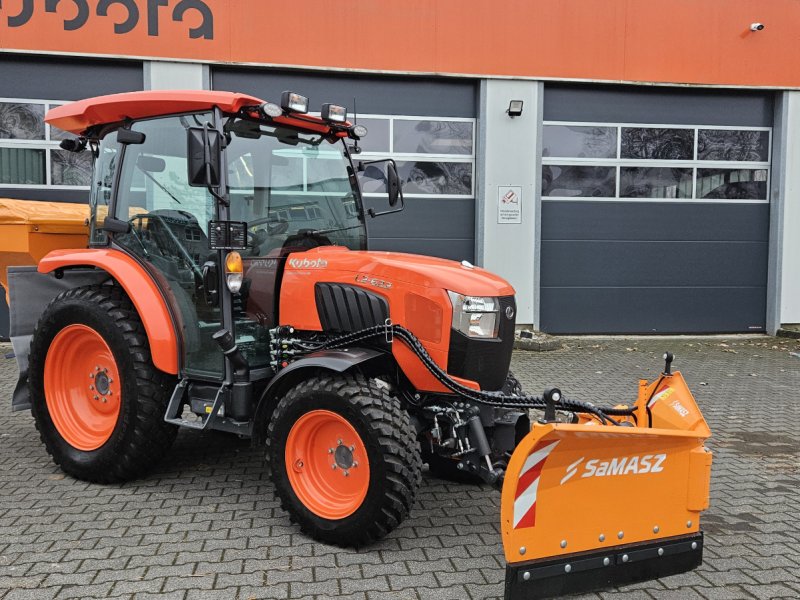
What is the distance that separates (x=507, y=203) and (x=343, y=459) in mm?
7503

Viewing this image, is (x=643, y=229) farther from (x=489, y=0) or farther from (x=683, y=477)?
(x=683, y=477)

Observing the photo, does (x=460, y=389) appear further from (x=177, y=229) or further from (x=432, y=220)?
(x=432, y=220)

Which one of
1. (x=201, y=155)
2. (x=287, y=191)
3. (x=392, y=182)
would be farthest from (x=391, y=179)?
(x=201, y=155)

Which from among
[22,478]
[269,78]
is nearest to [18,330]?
[22,478]

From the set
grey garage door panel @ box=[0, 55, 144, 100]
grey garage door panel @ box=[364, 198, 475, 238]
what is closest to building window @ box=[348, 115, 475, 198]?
grey garage door panel @ box=[364, 198, 475, 238]

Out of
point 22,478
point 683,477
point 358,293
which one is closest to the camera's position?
point 683,477

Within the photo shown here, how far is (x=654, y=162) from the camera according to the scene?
35.9 ft

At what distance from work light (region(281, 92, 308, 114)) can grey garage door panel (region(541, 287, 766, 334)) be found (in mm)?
7468

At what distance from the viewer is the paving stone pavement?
121 inches

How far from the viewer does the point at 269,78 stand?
991 cm

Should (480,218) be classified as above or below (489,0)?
below

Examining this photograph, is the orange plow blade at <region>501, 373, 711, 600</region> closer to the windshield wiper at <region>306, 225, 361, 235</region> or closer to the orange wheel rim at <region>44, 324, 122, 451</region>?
the windshield wiper at <region>306, 225, 361, 235</region>

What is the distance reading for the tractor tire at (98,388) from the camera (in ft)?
13.5

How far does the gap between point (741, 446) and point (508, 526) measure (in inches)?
138
